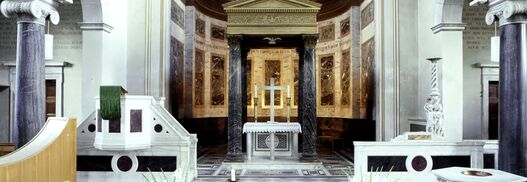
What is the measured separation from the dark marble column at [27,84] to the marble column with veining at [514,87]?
22.4ft

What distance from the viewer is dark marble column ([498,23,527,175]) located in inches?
246

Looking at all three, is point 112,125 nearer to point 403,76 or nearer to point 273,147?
point 273,147

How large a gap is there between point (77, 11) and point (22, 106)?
4.81m

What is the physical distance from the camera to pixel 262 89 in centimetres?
1216

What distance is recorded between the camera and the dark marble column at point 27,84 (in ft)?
21.9

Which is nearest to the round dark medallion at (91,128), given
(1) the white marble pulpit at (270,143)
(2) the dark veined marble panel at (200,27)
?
(1) the white marble pulpit at (270,143)

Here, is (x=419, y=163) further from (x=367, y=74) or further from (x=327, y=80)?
(x=327, y=80)

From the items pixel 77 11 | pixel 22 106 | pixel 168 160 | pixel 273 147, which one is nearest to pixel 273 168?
pixel 273 147

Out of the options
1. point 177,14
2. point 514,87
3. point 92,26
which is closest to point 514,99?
point 514,87

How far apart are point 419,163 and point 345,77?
7.38 m

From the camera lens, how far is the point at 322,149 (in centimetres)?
1398

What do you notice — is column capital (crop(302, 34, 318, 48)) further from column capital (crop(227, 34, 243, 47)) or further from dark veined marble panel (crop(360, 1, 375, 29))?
dark veined marble panel (crop(360, 1, 375, 29))

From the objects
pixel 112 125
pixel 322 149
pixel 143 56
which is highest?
pixel 143 56

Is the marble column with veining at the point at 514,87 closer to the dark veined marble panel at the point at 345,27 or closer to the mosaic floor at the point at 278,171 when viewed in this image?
the mosaic floor at the point at 278,171
